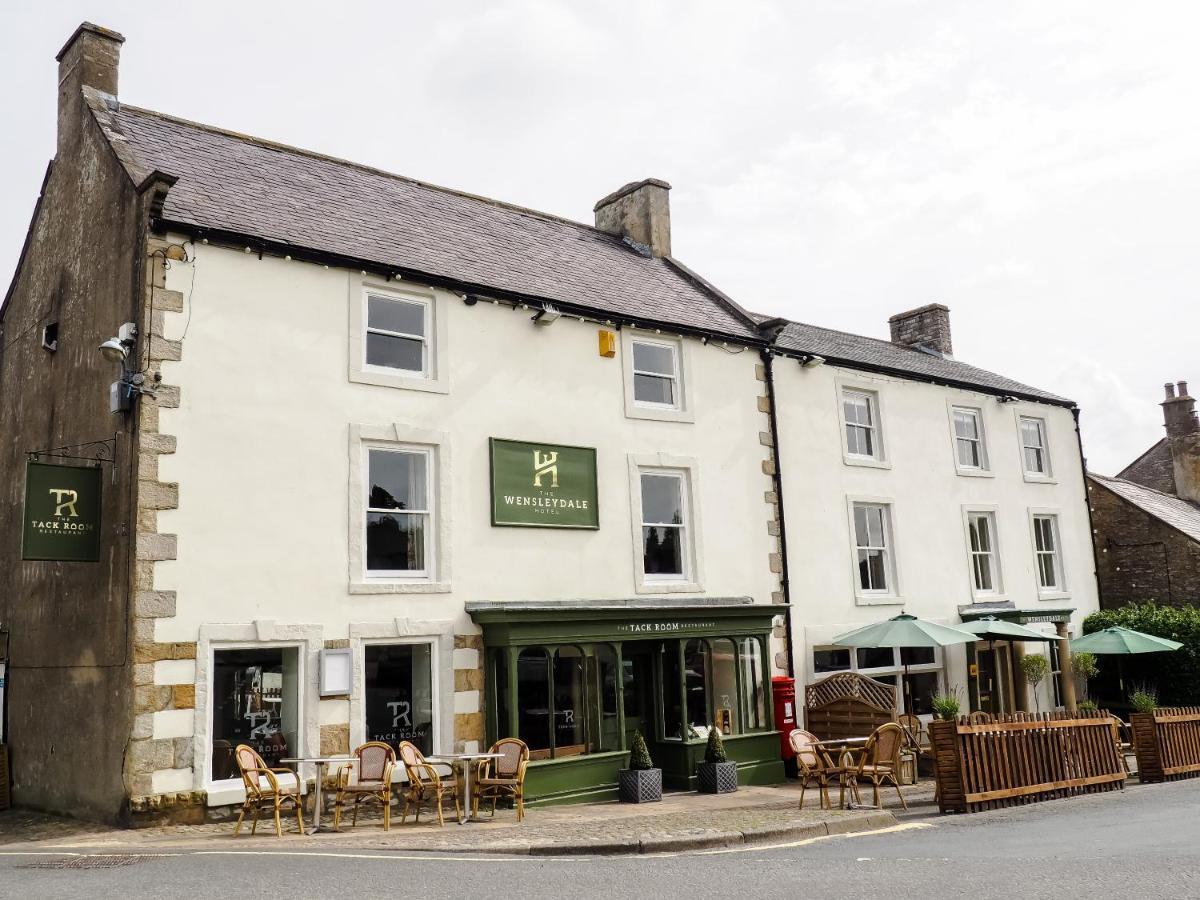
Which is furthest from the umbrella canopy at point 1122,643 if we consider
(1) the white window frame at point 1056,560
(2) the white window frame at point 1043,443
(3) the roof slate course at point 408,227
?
(3) the roof slate course at point 408,227

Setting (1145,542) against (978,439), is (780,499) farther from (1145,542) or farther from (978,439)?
(1145,542)

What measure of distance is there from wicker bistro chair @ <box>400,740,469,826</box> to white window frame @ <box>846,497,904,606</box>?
919cm

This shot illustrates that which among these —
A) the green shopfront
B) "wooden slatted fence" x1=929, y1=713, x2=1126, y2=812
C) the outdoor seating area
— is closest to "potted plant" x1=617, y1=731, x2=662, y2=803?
the green shopfront

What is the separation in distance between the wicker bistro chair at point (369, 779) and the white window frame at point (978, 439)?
14263 mm

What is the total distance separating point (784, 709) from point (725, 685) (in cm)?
109

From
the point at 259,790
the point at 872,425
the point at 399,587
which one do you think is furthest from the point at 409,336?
the point at 872,425

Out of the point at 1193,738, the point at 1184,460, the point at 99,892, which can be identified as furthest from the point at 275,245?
the point at 1184,460

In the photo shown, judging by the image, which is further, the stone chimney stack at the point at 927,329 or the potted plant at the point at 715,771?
the stone chimney stack at the point at 927,329

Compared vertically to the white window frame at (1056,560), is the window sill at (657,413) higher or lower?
higher

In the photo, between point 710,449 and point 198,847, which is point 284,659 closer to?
point 198,847

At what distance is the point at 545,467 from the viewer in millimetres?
15875

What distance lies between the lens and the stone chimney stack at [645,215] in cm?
2245

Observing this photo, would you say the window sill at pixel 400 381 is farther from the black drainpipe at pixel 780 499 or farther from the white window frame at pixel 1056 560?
the white window frame at pixel 1056 560

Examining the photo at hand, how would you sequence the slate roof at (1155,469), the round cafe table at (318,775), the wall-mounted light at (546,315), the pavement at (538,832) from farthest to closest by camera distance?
Answer: the slate roof at (1155,469) → the wall-mounted light at (546,315) → the round cafe table at (318,775) → the pavement at (538,832)
